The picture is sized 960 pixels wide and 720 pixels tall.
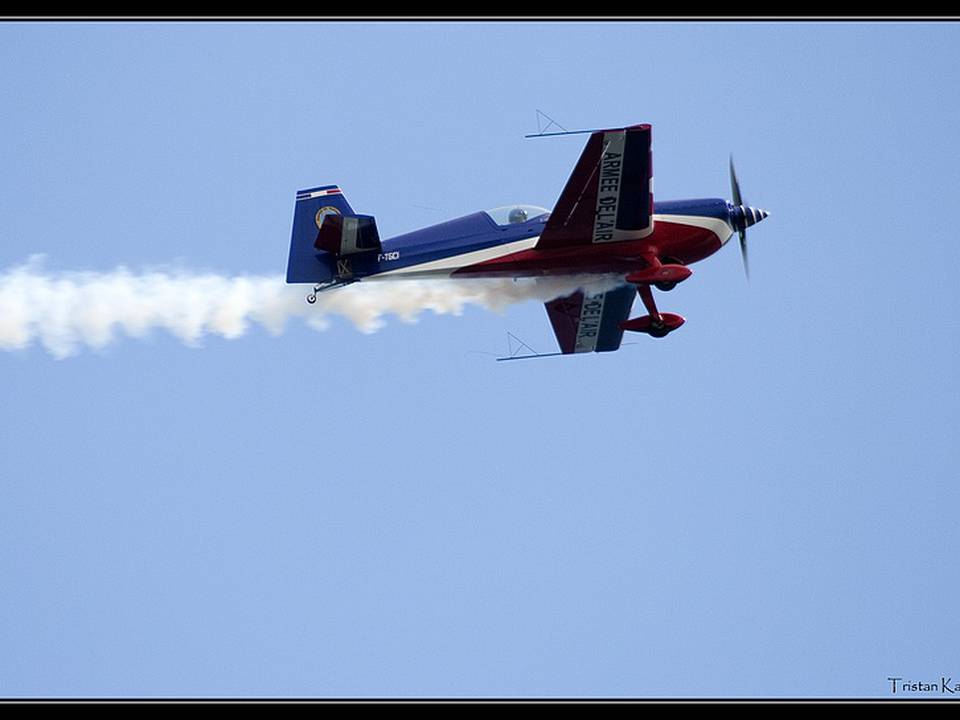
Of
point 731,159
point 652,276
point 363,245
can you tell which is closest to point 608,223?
point 652,276

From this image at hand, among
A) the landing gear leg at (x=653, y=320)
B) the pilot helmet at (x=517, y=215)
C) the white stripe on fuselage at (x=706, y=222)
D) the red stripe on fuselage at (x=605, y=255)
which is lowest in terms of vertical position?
the landing gear leg at (x=653, y=320)

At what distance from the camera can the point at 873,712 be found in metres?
14.3

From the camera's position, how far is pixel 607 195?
18.3 meters

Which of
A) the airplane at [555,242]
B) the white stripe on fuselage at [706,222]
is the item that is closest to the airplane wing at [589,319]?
the airplane at [555,242]

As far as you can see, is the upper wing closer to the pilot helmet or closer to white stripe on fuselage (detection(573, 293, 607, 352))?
the pilot helmet

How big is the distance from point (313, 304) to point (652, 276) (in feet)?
16.5

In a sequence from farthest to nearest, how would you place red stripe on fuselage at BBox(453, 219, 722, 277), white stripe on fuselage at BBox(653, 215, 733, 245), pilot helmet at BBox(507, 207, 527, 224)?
white stripe on fuselage at BBox(653, 215, 733, 245) < pilot helmet at BBox(507, 207, 527, 224) < red stripe on fuselage at BBox(453, 219, 722, 277)

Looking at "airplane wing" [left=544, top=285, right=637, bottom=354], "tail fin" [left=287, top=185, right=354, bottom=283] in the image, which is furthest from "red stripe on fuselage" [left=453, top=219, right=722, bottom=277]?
"tail fin" [left=287, top=185, right=354, bottom=283]

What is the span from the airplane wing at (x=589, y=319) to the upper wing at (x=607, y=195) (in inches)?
78.5

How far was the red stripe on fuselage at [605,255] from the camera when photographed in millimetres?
18938

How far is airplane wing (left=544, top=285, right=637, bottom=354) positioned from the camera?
20812 millimetres

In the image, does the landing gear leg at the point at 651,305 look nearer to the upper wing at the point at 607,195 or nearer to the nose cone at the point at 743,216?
the upper wing at the point at 607,195

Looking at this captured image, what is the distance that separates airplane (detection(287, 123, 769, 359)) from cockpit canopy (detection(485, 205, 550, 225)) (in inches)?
0.6

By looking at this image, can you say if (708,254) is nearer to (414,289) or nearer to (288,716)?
(414,289)
